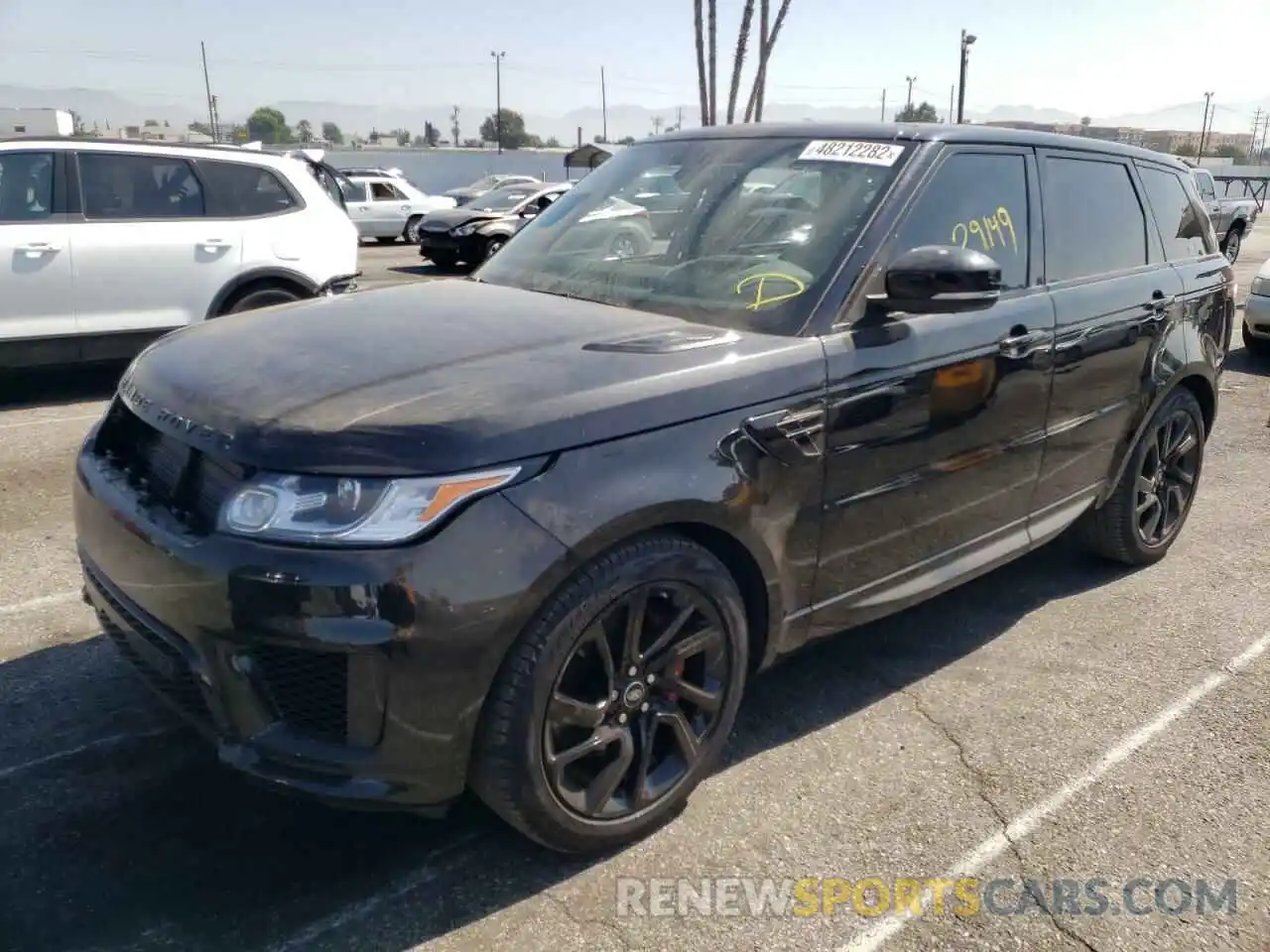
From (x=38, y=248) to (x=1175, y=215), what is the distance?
6701 mm

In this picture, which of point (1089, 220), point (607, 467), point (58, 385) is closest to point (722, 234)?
point (607, 467)

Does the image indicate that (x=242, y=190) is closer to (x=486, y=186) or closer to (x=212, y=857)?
(x=212, y=857)

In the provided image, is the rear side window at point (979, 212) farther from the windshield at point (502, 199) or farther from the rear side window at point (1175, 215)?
the windshield at point (502, 199)

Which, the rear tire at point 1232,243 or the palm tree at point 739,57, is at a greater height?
the palm tree at point 739,57

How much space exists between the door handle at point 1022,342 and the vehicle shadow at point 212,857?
137 centimetres

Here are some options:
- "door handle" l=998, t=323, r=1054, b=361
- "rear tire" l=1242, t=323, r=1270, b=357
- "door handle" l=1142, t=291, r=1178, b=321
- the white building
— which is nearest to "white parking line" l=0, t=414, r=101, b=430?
"door handle" l=998, t=323, r=1054, b=361

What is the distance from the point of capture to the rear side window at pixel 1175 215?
4.66m

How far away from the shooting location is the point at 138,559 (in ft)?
8.22

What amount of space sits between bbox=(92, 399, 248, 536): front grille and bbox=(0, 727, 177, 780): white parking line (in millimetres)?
859

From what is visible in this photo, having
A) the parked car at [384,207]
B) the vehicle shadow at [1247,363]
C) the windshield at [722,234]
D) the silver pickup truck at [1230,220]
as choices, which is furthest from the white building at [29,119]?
the windshield at [722,234]

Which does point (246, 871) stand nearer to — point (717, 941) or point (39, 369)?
point (717, 941)

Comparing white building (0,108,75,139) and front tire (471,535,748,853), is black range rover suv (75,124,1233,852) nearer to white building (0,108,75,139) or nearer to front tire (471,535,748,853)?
front tire (471,535,748,853)

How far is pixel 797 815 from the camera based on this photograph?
2.96 m

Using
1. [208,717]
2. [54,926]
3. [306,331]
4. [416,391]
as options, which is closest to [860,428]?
[416,391]
